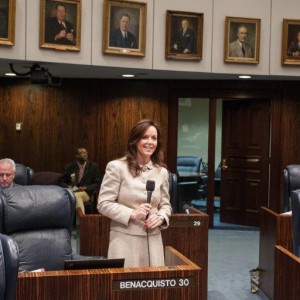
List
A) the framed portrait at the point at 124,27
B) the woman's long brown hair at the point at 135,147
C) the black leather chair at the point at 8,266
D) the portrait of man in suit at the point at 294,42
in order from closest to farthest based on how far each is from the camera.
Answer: the black leather chair at the point at 8,266 → the woman's long brown hair at the point at 135,147 → the framed portrait at the point at 124,27 → the portrait of man in suit at the point at 294,42

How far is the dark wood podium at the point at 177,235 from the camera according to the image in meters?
4.54

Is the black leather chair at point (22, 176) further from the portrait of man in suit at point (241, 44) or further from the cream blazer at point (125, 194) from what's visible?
the portrait of man in suit at point (241, 44)

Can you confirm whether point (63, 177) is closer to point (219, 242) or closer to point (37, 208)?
point (219, 242)

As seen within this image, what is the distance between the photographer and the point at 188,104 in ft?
28.0

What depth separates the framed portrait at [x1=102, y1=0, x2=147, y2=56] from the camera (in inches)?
263

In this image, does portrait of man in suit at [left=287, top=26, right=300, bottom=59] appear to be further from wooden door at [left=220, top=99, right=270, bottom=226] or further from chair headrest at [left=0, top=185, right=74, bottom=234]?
chair headrest at [left=0, top=185, right=74, bottom=234]

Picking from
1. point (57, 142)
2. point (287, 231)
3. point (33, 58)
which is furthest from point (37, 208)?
point (57, 142)

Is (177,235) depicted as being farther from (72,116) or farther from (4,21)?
(72,116)

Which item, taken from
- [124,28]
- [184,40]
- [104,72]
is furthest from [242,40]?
[104,72]

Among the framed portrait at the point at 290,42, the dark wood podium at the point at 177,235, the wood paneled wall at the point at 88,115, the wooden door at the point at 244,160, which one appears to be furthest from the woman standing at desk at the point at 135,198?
the wooden door at the point at 244,160

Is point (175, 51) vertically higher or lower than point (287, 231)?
higher

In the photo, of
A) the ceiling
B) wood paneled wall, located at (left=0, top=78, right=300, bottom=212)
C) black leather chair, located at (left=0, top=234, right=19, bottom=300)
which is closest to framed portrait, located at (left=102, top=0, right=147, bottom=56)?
the ceiling

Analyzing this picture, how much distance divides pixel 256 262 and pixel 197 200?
8.54 feet

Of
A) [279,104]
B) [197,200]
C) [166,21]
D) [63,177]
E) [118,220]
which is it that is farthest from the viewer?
[197,200]
